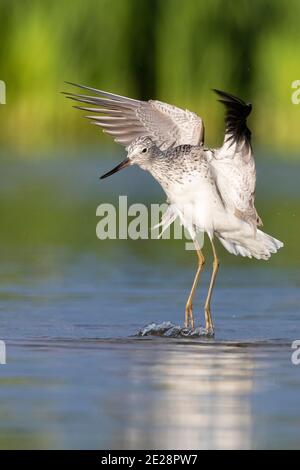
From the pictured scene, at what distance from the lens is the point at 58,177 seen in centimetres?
2150

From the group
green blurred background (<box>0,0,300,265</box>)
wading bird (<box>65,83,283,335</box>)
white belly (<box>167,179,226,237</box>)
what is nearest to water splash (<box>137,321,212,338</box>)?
wading bird (<box>65,83,283,335</box>)

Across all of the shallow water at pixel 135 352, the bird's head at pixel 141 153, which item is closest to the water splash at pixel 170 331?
the shallow water at pixel 135 352

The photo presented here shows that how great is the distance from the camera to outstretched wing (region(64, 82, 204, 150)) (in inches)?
497

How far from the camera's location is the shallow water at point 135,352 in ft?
24.0

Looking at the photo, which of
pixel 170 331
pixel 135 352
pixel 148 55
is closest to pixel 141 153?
pixel 170 331

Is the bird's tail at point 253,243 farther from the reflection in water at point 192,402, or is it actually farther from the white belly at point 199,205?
the reflection in water at point 192,402

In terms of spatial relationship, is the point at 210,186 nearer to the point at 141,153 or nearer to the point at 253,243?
the point at 253,243

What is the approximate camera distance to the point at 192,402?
796cm

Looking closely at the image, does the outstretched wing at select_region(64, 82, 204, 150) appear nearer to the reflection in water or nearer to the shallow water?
the shallow water

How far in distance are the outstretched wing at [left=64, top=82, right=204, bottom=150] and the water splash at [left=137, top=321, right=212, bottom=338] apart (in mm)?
2221

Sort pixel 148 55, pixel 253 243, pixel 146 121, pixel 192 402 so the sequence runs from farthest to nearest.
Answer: pixel 148 55 → pixel 146 121 → pixel 253 243 → pixel 192 402

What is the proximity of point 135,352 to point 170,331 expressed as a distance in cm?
97

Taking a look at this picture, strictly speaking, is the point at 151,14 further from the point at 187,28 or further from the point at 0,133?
the point at 0,133

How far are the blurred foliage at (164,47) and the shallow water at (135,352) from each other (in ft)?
20.8
